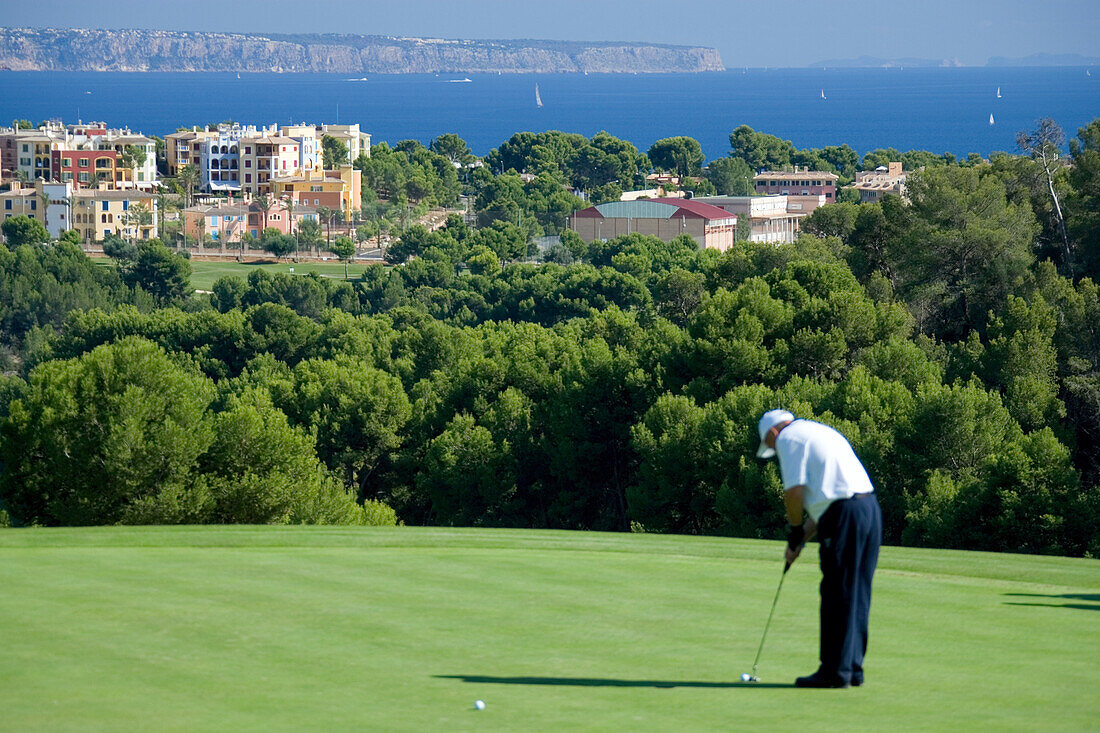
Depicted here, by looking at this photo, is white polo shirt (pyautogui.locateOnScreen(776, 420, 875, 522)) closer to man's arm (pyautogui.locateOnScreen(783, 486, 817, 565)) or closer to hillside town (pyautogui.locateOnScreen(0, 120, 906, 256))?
man's arm (pyautogui.locateOnScreen(783, 486, 817, 565))

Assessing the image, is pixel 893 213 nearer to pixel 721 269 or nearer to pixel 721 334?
pixel 721 269

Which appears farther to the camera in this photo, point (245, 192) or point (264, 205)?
point (245, 192)

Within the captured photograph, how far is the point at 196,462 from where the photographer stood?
94.6 feet

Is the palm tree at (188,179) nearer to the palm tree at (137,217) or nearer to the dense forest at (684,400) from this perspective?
the palm tree at (137,217)

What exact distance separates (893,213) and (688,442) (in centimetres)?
1829

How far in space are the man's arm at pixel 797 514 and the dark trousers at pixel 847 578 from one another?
0.32 feet

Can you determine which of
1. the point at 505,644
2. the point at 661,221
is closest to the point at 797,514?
the point at 505,644

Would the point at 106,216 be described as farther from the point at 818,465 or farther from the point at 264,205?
the point at 818,465

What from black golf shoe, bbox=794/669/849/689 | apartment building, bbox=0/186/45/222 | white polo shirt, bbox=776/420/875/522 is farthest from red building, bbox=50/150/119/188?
black golf shoe, bbox=794/669/849/689

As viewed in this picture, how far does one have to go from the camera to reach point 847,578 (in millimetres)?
8016

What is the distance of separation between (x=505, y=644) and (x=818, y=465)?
239cm

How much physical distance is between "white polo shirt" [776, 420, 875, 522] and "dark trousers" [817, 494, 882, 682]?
0.08 m


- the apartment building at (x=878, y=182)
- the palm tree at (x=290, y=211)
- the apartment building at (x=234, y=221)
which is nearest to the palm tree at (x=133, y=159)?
the apartment building at (x=234, y=221)

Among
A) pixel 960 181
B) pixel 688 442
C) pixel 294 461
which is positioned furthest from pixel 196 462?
pixel 960 181
